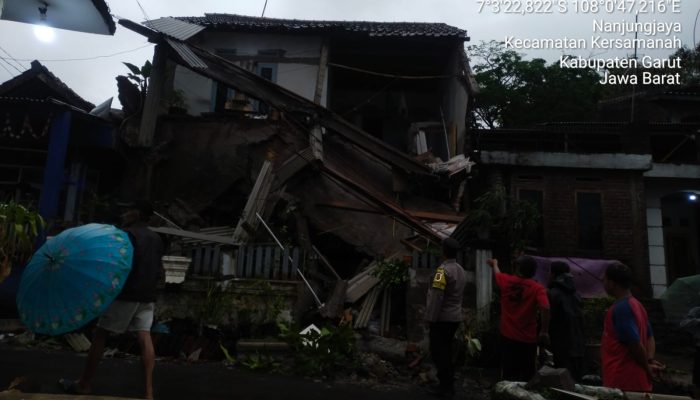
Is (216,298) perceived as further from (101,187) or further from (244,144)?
(101,187)

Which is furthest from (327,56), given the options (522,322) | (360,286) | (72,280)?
(72,280)

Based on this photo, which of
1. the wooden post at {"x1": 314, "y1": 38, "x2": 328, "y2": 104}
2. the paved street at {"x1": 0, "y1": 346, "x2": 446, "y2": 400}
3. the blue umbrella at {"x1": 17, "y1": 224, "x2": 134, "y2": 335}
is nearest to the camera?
the blue umbrella at {"x1": 17, "y1": 224, "x2": 134, "y2": 335}

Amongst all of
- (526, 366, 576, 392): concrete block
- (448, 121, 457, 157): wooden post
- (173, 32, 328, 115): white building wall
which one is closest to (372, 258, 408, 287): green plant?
(526, 366, 576, 392): concrete block

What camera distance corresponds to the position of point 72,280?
338 centimetres

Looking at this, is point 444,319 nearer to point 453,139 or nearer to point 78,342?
point 78,342

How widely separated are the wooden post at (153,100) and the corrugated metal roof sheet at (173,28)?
43 centimetres

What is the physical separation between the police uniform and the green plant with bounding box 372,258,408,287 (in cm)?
250

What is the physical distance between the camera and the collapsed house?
306 inches

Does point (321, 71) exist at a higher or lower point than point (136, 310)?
higher

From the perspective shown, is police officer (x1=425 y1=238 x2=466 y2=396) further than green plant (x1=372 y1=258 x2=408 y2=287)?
No

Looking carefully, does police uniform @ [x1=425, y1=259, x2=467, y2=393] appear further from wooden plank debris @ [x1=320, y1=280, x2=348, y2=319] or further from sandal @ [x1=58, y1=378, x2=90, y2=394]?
sandal @ [x1=58, y1=378, x2=90, y2=394]

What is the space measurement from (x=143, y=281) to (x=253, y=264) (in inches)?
140

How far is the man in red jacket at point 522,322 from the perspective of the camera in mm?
4719

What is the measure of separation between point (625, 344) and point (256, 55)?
1354 centimetres
